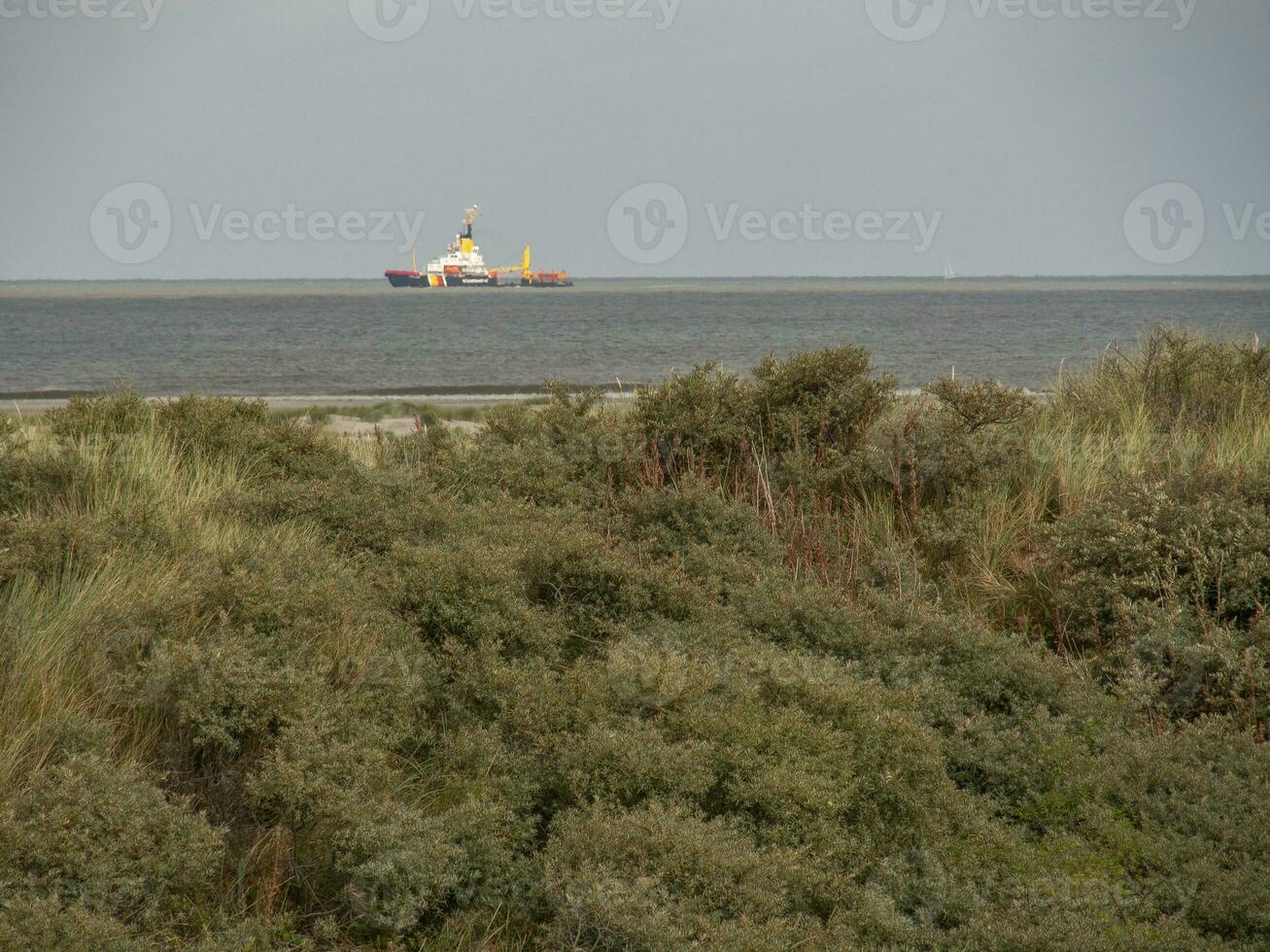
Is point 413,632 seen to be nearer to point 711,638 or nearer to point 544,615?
point 544,615

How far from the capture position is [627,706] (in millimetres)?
3924

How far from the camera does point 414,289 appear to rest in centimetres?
15425

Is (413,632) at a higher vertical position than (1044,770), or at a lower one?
higher

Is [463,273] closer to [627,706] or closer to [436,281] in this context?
[436,281]

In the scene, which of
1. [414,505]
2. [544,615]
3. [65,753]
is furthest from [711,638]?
[65,753]

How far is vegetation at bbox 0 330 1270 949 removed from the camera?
308 cm

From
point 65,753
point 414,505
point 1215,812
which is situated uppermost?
point 414,505

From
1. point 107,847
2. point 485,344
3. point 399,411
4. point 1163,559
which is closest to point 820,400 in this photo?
point 1163,559

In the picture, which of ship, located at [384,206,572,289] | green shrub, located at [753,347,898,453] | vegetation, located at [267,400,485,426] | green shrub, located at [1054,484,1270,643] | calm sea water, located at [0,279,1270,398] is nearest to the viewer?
green shrub, located at [1054,484,1270,643]

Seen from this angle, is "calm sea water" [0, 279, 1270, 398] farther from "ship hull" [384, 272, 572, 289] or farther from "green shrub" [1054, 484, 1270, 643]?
"ship hull" [384, 272, 572, 289]

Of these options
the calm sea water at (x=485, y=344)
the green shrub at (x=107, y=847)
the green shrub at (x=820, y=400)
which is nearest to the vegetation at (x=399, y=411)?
the calm sea water at (x=485, y=344)

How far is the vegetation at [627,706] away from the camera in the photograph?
10.1 ft

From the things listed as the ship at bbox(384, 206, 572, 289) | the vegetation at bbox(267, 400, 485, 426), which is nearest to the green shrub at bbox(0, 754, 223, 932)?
the vegetation at bbox(267, 400, 485, 426)

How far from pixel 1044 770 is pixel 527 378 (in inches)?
1008
